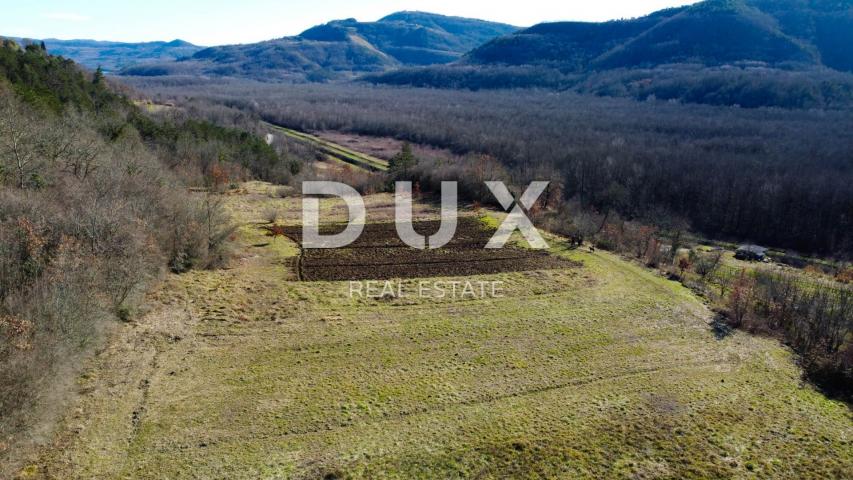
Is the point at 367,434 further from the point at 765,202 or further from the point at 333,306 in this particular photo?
the point at 765,202

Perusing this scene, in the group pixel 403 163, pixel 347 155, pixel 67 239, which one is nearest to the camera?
pixel 67 239

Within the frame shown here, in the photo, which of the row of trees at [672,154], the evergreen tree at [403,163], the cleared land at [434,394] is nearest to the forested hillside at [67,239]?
the cleared land at [434,394]

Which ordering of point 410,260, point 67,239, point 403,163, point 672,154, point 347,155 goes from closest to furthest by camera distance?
point 67,239
point 410,260
point 403,163
point 672,154
point 347,155

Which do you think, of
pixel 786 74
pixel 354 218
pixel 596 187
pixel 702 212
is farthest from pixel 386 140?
pixel 786 74

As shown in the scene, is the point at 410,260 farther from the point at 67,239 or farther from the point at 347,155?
the point at 347,155

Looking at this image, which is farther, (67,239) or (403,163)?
(403,163)

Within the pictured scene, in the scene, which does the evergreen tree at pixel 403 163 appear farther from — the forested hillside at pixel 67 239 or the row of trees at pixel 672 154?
the forested hillside at pixel 67 239

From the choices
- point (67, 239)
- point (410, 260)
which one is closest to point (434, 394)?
point (410, 260)

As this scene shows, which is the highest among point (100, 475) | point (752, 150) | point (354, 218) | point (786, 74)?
point (786, 74)
